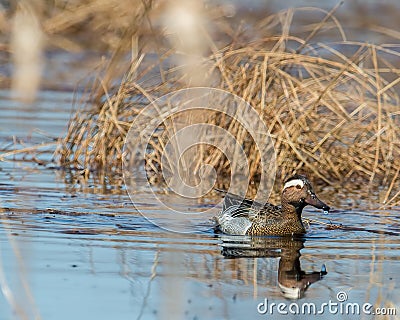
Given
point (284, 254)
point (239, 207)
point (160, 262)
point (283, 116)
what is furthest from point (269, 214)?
point (283, 116)

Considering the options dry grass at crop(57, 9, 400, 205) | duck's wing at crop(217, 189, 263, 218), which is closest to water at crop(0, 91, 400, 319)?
duck's wing at crop(217, 189, 263, 218)

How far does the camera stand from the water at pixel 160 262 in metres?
5.60

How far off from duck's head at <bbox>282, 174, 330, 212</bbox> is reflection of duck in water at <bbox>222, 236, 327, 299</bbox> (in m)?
0.37

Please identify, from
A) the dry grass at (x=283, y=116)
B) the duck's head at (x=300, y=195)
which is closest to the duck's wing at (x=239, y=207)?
the duck's head at (x=300, y=195)

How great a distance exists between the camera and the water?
220 inches

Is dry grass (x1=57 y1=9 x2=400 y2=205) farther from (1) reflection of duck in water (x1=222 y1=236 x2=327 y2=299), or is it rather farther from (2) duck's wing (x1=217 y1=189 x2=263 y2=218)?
(1) reflection of duck in water (x1=222 y1=236 x2=327 y2=299)

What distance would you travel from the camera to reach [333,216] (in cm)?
856

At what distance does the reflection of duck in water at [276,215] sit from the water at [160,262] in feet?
0.44

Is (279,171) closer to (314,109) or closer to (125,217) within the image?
(314,109)

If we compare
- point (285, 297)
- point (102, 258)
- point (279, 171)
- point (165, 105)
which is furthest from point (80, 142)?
point (285, 297)

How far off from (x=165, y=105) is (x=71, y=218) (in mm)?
2156

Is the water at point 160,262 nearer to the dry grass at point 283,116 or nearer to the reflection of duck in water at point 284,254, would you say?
the reflection of duck in water at point 284,254

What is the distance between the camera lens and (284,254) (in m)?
7.19

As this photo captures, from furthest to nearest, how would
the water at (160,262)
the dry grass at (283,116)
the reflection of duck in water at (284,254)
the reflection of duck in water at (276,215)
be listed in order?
the dry grass at (283,116), the reflection of duck in water at (276,215), the reflection of duck in water at (284,254), the water at (160,262)
